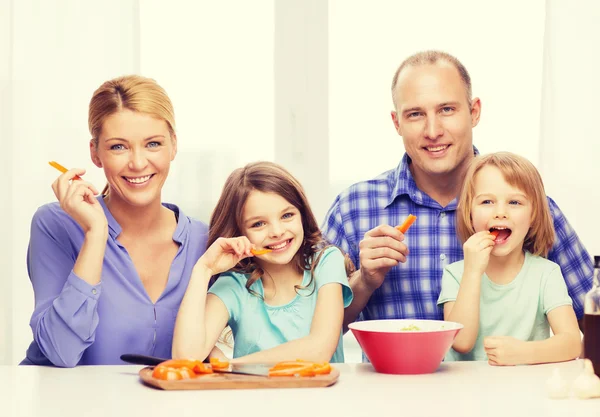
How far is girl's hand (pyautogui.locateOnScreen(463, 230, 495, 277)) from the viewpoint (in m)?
1.65

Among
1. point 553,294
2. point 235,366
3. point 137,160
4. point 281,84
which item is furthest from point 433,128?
A: point 281,84

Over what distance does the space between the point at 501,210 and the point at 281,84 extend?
5.37 ft

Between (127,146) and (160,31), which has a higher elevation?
(160,31)

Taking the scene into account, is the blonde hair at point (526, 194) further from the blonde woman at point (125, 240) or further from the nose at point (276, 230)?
the blonde woman at point (125, 240)

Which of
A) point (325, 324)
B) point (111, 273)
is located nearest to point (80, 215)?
point (111, 273)

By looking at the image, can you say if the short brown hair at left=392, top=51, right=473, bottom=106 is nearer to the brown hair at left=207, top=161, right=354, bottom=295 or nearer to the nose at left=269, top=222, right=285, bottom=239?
the brown hair at left=207, top=161, right=354, bottom=295

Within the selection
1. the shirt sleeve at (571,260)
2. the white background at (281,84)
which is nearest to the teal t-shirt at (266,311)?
the shirt sleeve at (571,260)

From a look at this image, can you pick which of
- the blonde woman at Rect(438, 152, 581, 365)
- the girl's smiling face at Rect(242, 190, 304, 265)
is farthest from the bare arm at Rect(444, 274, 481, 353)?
the girl's smiling face at Rect(242, 190, 304, 265)

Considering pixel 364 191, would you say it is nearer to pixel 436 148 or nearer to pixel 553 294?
pixel 436 148

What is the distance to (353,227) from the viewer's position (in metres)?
2.16

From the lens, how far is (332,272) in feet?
5.72

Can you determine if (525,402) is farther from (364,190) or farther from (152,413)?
(364,190)

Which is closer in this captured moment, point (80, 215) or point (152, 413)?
point (152, 413)

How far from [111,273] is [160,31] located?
161 cm
